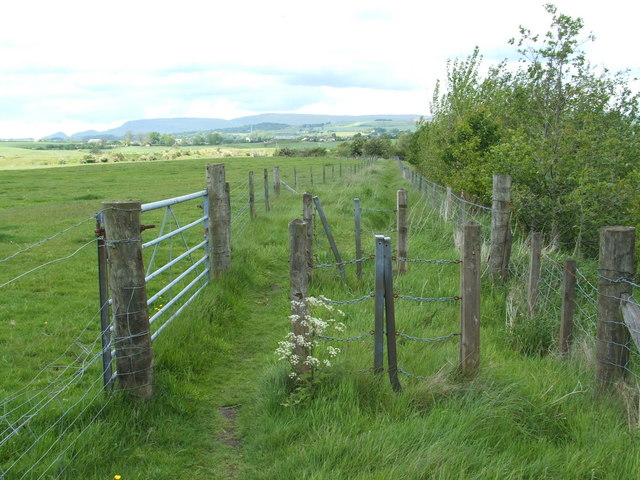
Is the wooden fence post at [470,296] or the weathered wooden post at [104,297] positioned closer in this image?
the weathered wooden post at [104,297]

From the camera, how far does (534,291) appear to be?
633cm

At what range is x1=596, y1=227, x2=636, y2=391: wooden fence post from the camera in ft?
13.3

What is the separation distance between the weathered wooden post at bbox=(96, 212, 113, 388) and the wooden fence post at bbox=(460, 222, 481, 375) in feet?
9.20

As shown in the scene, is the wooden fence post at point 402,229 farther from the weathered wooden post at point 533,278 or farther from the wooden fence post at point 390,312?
the wooden fence post at point 390,312

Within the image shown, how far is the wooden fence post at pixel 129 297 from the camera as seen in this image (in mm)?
4211

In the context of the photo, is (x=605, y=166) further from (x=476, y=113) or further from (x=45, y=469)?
(x=45, y=469)

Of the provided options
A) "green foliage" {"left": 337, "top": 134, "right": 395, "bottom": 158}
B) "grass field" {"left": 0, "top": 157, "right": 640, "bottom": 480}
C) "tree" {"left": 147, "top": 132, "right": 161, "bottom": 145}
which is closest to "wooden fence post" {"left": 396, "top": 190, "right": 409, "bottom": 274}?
"grass field" {"left": 0, "top": 157, "right": 640, "bottom": 480}

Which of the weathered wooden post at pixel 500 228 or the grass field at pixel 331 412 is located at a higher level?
the weathered wooden post at pixel 500 228

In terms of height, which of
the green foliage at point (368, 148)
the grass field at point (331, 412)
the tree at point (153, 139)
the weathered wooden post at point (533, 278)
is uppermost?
the tree at point (153, 139)

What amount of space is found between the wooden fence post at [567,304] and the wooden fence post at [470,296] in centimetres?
114

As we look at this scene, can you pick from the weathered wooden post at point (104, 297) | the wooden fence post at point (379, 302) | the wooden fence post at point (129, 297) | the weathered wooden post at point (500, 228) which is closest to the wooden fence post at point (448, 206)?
the weathered wooden post at point (500, 228)

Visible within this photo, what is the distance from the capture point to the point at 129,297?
14.1ft

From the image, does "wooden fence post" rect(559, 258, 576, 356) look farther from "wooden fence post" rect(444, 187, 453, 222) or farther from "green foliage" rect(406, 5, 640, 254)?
"wooden fence post" rect(444, 187, 453, 222)

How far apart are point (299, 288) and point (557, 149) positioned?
28.8 feet
